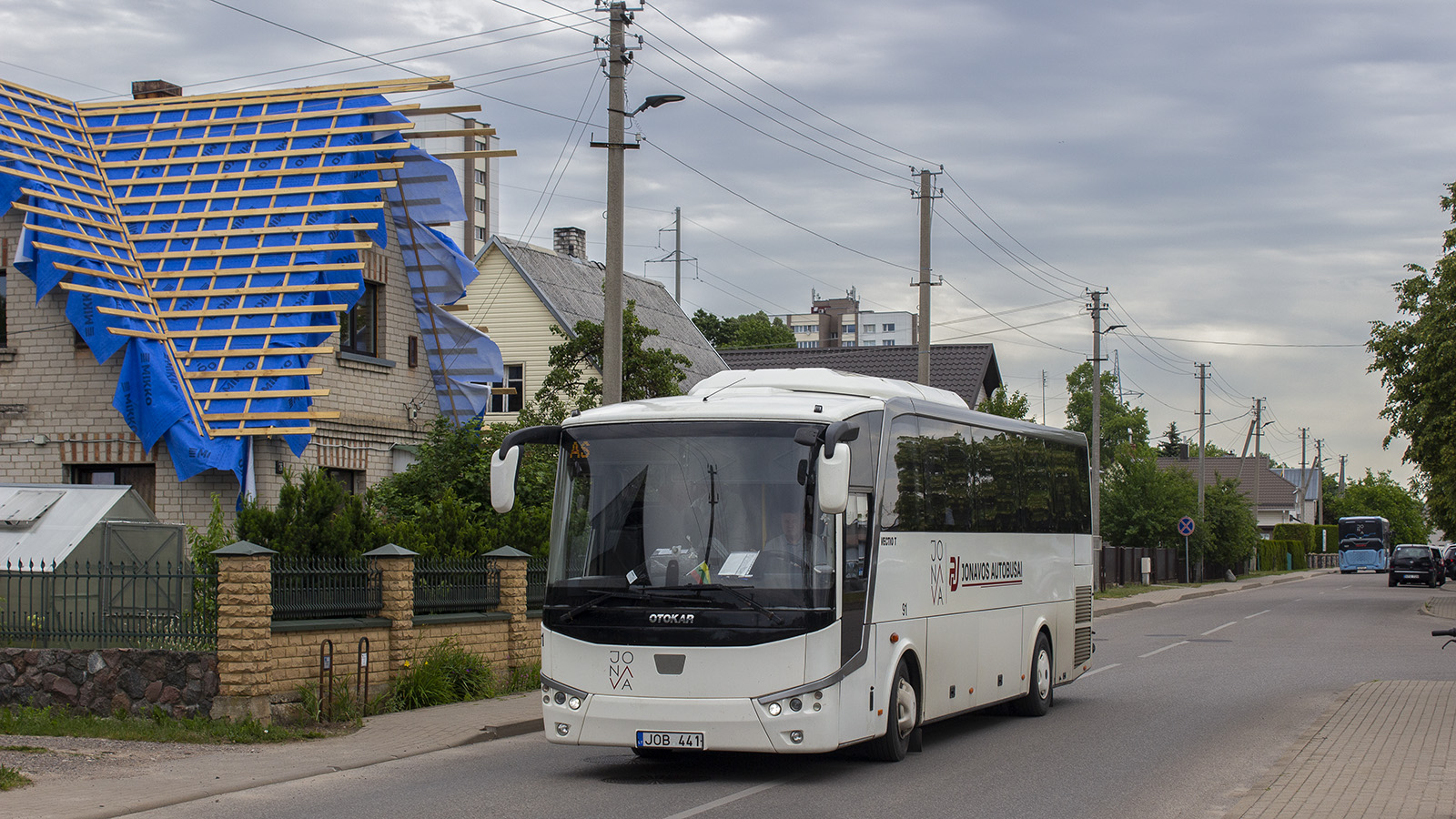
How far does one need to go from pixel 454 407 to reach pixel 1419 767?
57.1 ft

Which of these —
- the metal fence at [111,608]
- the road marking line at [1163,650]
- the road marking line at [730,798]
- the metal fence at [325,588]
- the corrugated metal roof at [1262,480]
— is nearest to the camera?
the road marking line at [730,798]

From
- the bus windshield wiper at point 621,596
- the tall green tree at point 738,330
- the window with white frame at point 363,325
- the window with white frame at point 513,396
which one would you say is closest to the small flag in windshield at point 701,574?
the bus windshield wiper at point 621,596

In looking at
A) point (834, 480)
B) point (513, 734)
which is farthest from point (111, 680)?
point (834, 480)

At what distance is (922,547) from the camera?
12281 millimetres

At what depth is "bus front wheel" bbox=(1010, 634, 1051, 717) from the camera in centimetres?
1522

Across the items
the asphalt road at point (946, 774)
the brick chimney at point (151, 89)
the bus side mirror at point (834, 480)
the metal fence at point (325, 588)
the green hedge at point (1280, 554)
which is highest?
the brick chimney at point (151, 89)

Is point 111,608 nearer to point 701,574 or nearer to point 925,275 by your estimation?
point 701,574

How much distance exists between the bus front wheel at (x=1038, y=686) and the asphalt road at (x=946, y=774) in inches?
8.9

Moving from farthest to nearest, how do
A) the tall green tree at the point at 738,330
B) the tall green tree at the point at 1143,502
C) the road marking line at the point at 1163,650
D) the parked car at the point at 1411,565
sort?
the tall green tree at the point at 738,330, the parked car at the point at 1411,565, the tall green tree at the point at 1143,502, the road marking line at the point at 1163,650

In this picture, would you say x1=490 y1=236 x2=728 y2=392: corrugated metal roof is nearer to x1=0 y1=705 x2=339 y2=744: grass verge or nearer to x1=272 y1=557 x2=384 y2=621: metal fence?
x1=272 y1=557 x2=384 y2=621: metal fence

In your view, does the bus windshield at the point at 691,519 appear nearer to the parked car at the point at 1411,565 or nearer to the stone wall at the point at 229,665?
the stone wall at the point at 229,665

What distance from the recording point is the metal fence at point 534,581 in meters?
17.8

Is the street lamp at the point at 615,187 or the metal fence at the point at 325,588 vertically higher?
the street lamp at the point at 615,187

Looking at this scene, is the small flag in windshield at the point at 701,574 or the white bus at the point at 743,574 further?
the small flag in windshield at the point at 701,574
